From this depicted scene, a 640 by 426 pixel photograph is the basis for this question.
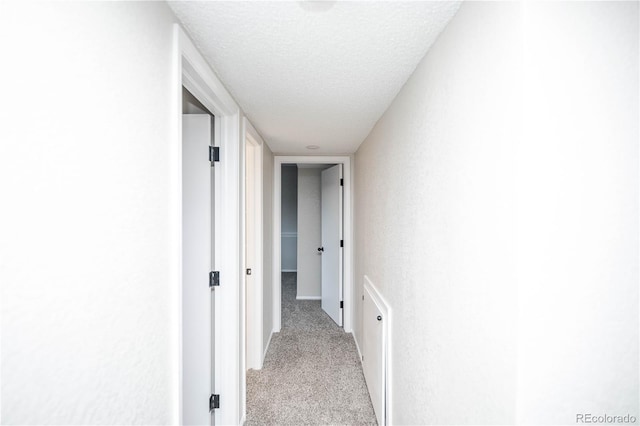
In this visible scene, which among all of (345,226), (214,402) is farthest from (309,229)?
(214,402)

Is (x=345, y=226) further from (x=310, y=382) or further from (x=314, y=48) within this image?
(x=314, y=48)

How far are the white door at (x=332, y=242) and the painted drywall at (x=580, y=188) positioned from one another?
9.96 feet

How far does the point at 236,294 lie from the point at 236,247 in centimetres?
30

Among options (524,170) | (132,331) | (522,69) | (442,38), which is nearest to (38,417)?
(132,331)

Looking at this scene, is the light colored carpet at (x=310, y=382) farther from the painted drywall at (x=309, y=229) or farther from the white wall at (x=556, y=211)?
the white wall at (x=556, y=211)

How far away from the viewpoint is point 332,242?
3.92 metres

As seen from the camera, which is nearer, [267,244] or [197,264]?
[197,264]

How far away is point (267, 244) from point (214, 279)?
131 centimetres

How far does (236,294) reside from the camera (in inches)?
74.7

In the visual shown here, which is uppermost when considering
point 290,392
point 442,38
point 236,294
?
point 442,38

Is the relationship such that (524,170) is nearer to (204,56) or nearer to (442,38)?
(442,38)

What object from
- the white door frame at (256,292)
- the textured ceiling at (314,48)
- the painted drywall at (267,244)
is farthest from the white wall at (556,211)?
the painted drywall at (267,244)

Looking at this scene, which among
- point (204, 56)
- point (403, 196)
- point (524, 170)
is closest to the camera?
point (524, 170)

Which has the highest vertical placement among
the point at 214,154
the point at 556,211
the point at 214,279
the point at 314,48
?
the point at 314,48
